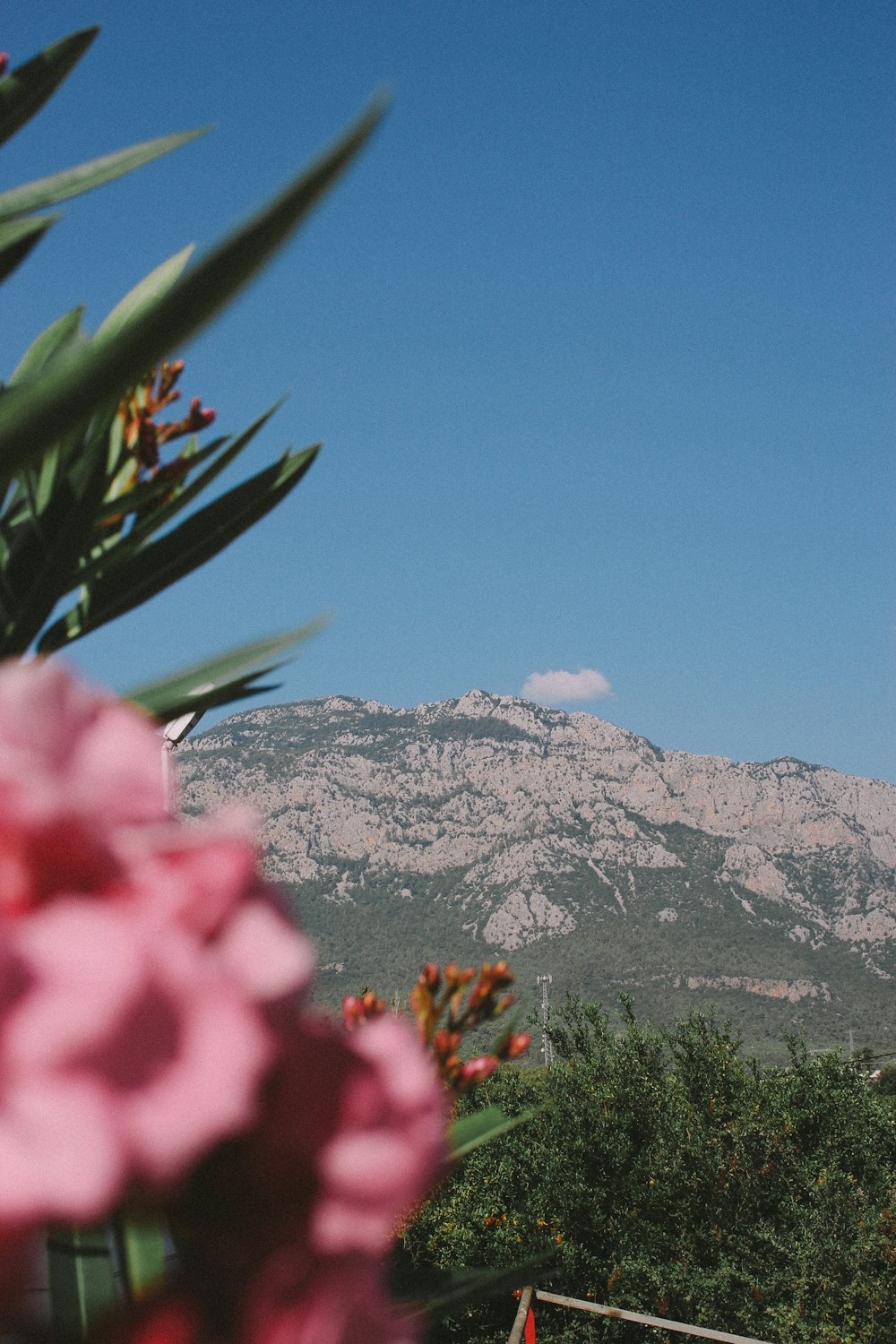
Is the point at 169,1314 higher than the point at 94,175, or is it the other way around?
the point at 94,175

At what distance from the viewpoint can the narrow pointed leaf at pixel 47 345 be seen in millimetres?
904

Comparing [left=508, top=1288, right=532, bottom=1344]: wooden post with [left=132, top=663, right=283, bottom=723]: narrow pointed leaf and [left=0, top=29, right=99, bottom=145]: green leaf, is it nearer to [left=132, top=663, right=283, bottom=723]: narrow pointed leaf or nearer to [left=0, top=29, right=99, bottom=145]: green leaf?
[left=132, top=663, right=283, bottom=723]: narrow pointed leaf

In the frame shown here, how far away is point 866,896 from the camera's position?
8012cm

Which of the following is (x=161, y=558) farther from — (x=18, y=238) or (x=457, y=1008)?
(x=457, y=1008)

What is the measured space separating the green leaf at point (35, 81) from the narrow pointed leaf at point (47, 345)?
16 cm

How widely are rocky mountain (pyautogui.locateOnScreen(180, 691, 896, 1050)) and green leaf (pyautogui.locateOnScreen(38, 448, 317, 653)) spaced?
57126 millimetres

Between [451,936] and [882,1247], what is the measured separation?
227 ft

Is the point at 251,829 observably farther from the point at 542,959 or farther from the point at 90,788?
the point at 542,959

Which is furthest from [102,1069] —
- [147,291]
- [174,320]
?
[147,291]

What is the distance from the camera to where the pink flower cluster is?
162mm

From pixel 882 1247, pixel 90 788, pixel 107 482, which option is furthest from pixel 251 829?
pixel 882 1247

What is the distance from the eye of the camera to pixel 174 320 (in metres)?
0.26

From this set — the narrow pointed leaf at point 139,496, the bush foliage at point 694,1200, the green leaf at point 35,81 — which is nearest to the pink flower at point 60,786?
the narrow pointed leaf at point 139,496

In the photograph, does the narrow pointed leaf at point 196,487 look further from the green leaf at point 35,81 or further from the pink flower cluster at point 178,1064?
the pink flower cluster at point 178,1064
